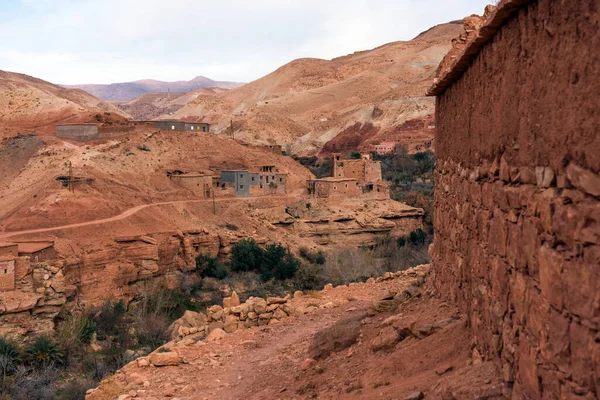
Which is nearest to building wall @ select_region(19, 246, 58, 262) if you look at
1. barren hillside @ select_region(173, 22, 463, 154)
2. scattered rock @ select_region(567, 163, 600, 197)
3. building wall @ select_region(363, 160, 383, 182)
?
building wall @ select_region(363, 160, 383, 182)

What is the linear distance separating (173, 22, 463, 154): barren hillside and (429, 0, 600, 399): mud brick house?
153ft

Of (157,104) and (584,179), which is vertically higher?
(157,104)

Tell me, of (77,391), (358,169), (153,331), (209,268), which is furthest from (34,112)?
(77,391)

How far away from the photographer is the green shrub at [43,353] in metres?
16.3

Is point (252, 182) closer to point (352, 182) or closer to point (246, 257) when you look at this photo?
point (352, 182)

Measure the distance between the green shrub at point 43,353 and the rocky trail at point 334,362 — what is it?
898 centimetres

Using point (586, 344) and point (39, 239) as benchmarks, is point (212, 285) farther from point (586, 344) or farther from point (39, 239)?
point (586, 344)

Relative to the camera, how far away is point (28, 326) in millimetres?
18453

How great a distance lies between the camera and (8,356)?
15844mm

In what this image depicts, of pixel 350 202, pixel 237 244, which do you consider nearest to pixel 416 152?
pixel 350 202

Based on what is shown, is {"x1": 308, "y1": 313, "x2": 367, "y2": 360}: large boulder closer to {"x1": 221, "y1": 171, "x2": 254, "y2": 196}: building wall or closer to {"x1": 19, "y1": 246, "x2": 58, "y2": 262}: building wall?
{"x1": 19, "y1": 246, "x2": 58, "y2": 262}: building wall

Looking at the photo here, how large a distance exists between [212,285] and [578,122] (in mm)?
23851

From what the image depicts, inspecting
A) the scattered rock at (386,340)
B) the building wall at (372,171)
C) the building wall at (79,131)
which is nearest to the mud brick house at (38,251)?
the building wall at (79,131)

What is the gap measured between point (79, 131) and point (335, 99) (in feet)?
159
